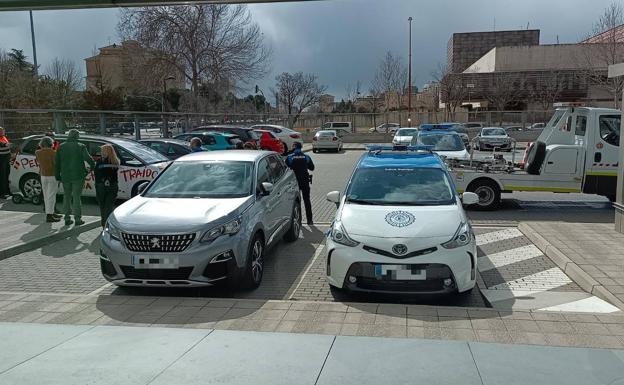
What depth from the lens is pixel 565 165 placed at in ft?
36.3

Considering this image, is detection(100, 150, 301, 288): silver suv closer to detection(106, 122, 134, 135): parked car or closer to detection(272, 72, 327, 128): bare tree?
detection(106, 122, 134, 135): parked car

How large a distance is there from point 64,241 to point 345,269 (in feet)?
18.6

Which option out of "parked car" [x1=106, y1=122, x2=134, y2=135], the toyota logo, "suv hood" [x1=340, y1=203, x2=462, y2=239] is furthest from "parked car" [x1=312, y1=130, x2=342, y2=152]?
the toyota logo

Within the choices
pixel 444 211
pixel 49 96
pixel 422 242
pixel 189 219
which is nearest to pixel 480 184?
pixel 444 211

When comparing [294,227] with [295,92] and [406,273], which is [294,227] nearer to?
[406,273]

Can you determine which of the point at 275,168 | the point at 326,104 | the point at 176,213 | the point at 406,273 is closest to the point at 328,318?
the point at 406,273

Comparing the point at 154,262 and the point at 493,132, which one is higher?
the point at 493,132

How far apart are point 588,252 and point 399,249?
11.6 ft

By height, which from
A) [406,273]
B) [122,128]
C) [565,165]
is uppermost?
[122,128]

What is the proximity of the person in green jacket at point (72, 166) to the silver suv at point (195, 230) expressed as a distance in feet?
9.66

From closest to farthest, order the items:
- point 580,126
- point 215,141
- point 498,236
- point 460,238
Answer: point 460,238, point 498,236, point 580,126, point 215,141

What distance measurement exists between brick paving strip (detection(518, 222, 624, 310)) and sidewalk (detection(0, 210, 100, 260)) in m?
7.96

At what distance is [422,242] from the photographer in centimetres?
543

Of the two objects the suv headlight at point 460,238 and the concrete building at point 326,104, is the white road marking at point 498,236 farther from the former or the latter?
the concrete building at point 326,104
